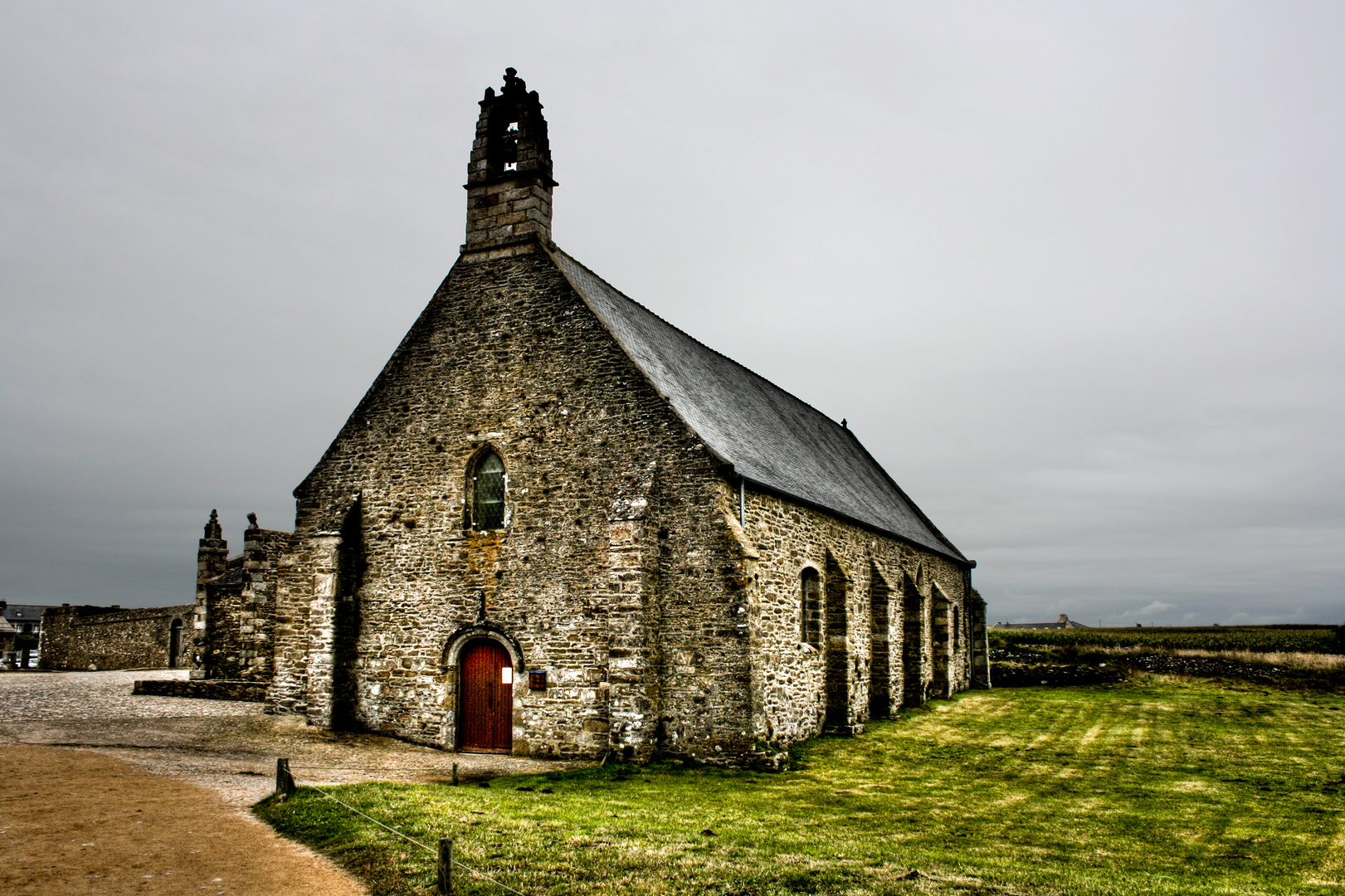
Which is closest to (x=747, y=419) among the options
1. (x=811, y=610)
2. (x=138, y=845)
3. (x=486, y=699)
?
(x=811, y=610)

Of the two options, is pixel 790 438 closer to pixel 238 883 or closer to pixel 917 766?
pixel 917 766

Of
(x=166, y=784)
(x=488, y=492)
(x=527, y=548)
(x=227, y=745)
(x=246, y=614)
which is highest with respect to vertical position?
(x=488, y=492)

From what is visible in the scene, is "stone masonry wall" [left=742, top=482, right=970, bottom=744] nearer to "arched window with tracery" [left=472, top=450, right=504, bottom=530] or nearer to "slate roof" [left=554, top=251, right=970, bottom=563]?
"slate roof" [left=554, top=251, right=970, bottom=563]

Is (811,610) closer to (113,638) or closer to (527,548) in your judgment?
(527,548)

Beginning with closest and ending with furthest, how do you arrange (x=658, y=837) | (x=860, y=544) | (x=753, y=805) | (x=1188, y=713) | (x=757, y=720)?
(x=658, y=837) < (x=753, y=805) < (x=757, y=720) < (x=860, y=544) < (x=1188, y=713)

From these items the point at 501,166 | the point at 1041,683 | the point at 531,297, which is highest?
the point at 501,166

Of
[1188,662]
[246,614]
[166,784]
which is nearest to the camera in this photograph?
[166,784]

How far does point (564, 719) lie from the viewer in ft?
52.7

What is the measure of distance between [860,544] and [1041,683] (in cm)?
1759

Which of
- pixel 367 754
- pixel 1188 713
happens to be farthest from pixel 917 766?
pixel 1188 713

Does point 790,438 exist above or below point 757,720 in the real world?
above

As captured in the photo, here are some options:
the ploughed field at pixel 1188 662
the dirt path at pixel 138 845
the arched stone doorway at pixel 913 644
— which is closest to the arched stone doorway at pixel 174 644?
the dirt path at pixel 138 845

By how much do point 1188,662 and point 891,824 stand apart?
32374 millimetres

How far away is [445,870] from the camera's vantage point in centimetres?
773
